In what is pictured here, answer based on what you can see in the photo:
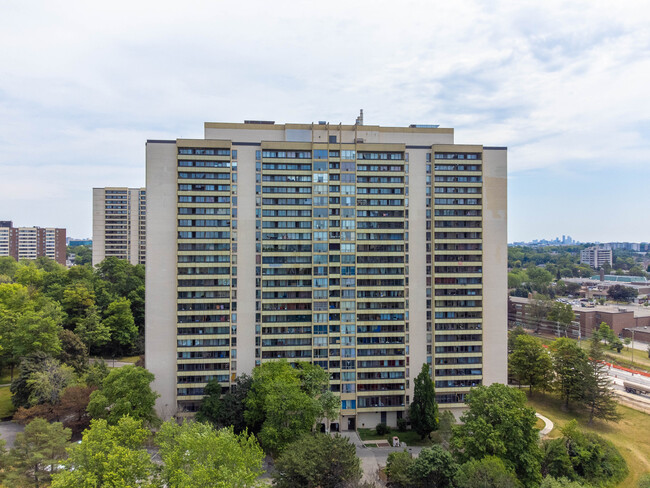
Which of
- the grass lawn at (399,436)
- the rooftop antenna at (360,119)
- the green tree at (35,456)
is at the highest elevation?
the rooftop antenna at (360,119)

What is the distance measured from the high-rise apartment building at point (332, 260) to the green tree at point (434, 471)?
59.6ft

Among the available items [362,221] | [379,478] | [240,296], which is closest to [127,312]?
[240,296]

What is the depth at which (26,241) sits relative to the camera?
190625 mm

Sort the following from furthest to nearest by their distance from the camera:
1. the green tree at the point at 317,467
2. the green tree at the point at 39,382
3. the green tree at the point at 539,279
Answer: the green tree at the point at 539,279 → the green tree at the point at 39,382 → the green tree at the point at 317,467

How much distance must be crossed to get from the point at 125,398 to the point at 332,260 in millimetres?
31143

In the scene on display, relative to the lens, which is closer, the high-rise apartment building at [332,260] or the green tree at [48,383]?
the green tree at [48,383]

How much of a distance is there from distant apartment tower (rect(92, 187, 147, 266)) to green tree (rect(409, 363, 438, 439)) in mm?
110008

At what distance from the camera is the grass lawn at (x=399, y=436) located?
172 feet

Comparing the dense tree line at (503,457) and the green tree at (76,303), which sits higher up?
the green tree at (76,303)

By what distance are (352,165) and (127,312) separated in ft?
182

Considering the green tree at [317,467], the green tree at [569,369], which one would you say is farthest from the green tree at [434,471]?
the green tree at [569,369]

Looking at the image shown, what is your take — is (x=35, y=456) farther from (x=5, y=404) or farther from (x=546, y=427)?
(x=546, y=427)

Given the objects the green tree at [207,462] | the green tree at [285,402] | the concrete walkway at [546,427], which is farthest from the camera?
the concrete walkway at [546,427]

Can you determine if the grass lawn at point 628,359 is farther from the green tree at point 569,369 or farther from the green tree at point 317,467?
the green tree at point 317,467
